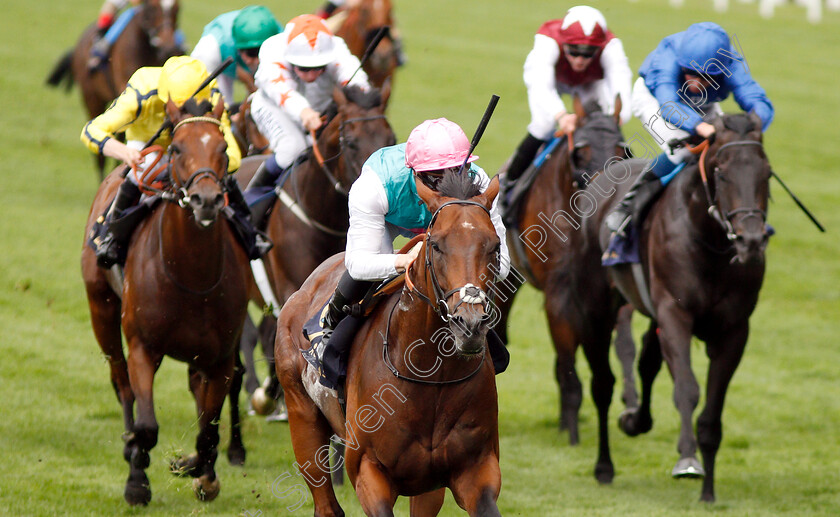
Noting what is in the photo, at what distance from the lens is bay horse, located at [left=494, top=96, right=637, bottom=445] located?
753 centimetres

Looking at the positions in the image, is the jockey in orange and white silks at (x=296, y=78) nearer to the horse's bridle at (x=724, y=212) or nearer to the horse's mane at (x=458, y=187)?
the horse's bridle at (x=724, y=212)

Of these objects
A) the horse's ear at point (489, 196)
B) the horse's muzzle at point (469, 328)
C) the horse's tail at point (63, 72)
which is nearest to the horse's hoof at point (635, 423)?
the horse's ear at point (489, 196)

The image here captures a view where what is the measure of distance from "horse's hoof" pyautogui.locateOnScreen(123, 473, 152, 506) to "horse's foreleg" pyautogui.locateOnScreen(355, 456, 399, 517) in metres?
2.07

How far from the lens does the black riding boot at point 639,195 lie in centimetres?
682

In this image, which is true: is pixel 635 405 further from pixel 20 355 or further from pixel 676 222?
pixel 20 355

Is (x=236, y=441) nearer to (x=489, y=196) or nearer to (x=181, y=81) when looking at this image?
(x=181, y=81)

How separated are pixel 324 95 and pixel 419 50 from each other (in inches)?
632

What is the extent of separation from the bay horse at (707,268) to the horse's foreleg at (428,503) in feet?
6.43

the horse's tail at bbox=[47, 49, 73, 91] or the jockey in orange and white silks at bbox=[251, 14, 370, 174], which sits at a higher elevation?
the jockey in orange and white silks at bbox=[251, 14, 370, 174]

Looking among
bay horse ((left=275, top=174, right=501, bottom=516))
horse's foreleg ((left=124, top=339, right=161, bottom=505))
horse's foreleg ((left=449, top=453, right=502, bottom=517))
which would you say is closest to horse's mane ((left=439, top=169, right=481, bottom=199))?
bay horse ((left=275, top=174, right=501, bottom=516))

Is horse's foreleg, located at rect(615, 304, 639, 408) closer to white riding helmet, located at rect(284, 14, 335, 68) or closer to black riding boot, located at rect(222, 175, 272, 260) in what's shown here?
white riding helmet, located at rect(284, 14, 335, 68)

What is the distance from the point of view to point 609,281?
7430mm

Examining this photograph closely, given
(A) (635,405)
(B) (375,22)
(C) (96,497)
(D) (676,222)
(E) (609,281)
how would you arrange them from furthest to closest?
(B) (375,22)
(A) (635,405)
(E) (609,281)
(D) (676,222)
(C) (96,497)

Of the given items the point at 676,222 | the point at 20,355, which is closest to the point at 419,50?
the point at 20,355
